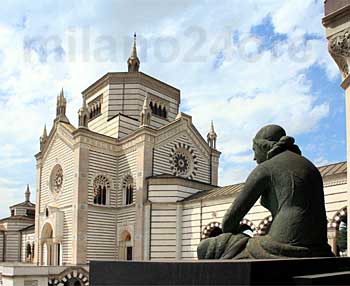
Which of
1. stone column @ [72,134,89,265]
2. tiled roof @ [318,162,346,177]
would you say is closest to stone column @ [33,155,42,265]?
stone column @ [72,134,89,265]

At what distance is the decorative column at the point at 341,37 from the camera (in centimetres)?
1220

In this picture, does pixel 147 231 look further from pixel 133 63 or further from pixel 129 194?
pixel 133 63

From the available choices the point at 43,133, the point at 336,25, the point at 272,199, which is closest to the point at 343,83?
the point at 336,25

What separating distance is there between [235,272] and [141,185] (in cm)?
2821

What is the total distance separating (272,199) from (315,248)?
2.29 ft

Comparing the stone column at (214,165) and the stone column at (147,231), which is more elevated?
the stone column at (214,165)

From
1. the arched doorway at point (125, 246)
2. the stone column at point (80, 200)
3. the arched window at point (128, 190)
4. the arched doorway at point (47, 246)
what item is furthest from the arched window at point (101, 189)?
the arched doorway at point (47, 246)

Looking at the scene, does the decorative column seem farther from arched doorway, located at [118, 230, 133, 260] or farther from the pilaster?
the pilaster

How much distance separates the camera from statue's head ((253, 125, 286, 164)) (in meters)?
5.82

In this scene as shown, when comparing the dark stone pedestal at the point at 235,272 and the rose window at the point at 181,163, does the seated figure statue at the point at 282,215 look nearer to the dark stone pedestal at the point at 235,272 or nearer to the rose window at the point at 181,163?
the dark stone pedestal at the point at 235,272

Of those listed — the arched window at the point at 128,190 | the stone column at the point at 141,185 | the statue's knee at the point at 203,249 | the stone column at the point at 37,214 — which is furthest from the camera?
the stone column at the point at 37,214

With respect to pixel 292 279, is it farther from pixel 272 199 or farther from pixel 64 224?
pixel 64 224

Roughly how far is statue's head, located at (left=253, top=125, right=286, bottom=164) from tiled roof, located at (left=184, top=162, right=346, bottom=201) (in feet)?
51.7

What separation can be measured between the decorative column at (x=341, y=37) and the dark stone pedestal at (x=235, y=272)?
802cm
